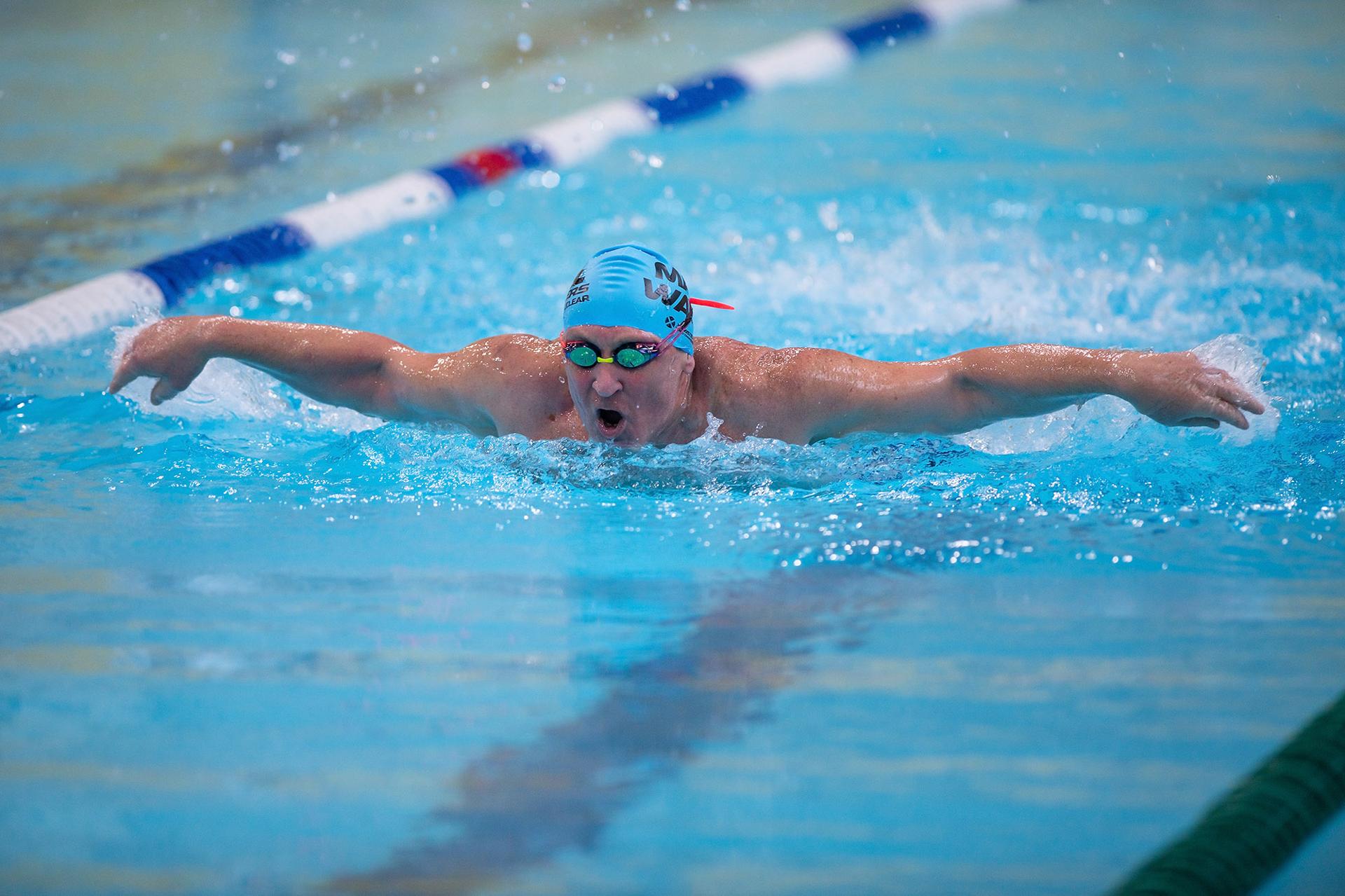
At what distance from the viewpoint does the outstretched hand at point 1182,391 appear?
8.95 feet

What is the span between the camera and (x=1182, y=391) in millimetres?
2754

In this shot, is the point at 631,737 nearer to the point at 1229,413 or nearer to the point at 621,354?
the point at 621,354

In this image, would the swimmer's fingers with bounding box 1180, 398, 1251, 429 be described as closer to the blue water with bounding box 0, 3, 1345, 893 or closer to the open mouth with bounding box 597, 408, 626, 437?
the blue water with bounding box 0, 3, 1345, 893

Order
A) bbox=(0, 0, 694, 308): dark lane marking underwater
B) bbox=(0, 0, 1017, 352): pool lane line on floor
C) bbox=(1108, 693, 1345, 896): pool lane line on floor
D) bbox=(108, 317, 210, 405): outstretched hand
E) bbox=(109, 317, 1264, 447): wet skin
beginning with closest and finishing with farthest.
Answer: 1. bbox=(1108, 693, 1345, 896): pool lane line on floor
2. bbox=(109, 317, 1264, 447): wet skin
3. bbox=(108, 317, 210, 405): outstretched hand
4. bbox=(0, 0, 1017, 352): pool lane line on floor
5. bbox=(0, 0, 694, 308): dark lane marking underwater

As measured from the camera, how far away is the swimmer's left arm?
2.76 meters

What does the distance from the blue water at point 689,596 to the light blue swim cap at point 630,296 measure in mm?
307

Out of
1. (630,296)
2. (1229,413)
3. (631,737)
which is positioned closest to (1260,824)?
(631,737)

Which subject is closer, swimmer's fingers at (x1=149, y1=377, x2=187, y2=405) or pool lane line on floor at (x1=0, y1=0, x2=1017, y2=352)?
swimmer's fingers at (x1=149, y1=377, x2=187, y2=405)

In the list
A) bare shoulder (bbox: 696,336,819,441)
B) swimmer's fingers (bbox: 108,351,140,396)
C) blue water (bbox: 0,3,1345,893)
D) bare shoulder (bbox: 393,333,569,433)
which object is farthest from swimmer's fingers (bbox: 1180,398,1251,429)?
swimmer's fingers (bbox: 108,351,140,396)

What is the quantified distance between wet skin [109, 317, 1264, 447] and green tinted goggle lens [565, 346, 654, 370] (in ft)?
0.06

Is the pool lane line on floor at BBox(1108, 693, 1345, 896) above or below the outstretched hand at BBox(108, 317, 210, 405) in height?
below

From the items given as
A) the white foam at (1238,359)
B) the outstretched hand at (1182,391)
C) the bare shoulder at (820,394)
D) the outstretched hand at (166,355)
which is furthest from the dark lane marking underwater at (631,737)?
the outstretched hand at (166,355)

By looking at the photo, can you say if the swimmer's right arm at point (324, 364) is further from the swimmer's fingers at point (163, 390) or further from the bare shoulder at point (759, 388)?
the bare shoulder at point (759, 388)

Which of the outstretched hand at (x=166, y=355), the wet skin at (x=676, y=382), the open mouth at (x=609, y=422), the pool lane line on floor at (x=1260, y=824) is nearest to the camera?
the pool lane line on floor at (x=1260, y=824)
